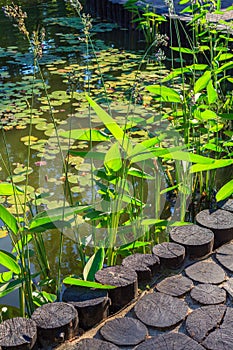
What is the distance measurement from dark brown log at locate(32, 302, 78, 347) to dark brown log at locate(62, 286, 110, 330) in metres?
0.05

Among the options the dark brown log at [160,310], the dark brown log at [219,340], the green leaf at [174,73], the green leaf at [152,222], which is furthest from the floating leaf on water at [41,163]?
the dark brown log at [219,340]

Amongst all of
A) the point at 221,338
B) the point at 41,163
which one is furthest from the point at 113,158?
the point at 41,163

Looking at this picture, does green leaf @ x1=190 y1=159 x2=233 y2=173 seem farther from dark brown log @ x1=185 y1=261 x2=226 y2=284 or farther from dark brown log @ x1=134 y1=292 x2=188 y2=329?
dark brown log @ x1=134 y1=292 x2=188 y2=329

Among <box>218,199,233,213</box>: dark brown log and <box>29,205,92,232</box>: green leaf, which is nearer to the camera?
<box>29,205,92,232</box>: green leaf

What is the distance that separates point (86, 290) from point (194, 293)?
0.36m

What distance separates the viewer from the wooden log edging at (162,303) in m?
1.62

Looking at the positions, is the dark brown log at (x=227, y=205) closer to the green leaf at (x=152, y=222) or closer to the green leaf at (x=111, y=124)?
the green leaf at (x=152, y=222)

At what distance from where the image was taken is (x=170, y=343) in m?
1.58

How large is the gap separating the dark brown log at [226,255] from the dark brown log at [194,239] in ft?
0.14

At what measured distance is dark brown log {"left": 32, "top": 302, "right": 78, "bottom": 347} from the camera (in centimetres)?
163

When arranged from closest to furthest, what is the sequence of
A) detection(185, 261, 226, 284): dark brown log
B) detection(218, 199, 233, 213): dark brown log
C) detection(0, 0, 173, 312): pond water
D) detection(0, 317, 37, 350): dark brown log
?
detection(0, 317, 37, 350): dark brown log → detection(185, 261, 226, 284): dark brown log → detection(218, 199, 233, 213): dark brown log → detection(0, 0, 173, 312): pond water

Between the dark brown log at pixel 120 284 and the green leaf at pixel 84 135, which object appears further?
the green leaf at pixel 84 135

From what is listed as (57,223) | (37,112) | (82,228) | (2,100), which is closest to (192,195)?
(82,228)

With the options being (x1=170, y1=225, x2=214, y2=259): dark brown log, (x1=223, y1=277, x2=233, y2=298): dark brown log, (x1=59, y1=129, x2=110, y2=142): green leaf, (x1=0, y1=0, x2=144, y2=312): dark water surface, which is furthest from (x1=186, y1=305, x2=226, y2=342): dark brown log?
(x1=0, y1=0, x2=144, y2=312): dark water surface
